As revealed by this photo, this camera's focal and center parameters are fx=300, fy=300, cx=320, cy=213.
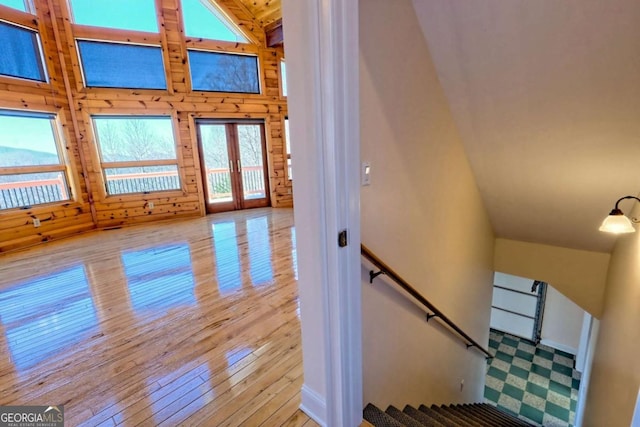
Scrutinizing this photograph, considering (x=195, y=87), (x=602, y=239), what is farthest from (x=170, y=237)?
(x=602, y=239)

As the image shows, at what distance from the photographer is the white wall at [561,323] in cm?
598

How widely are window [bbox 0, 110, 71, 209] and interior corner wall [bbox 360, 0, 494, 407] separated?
16.7 ft

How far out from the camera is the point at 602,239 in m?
3.62

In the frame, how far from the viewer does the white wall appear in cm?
598

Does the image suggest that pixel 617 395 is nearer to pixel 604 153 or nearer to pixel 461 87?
pixel 604 153

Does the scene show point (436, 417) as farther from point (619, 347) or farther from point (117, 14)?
point (117, 14)

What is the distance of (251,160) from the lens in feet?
20.3

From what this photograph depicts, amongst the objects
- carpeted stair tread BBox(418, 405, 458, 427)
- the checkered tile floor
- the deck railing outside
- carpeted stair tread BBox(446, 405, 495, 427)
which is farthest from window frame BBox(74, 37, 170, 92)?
the checkered tile floor

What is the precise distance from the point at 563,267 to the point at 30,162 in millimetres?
7670

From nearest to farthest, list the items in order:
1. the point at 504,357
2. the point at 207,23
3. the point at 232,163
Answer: the point at 207,23 → the point at 232,163 → the point at 504,357

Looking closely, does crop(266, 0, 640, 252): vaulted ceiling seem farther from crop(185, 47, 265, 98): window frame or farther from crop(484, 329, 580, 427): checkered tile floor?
crop(185, 47, 265, 98): window frame

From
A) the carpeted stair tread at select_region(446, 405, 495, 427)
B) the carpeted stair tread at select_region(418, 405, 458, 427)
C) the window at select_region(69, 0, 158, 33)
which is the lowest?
the carpeted stair tread at select_region(446, 405, 495, 427)

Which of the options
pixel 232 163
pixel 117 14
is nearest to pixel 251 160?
pixel 232 163

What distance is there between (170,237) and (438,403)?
408 centimetres
